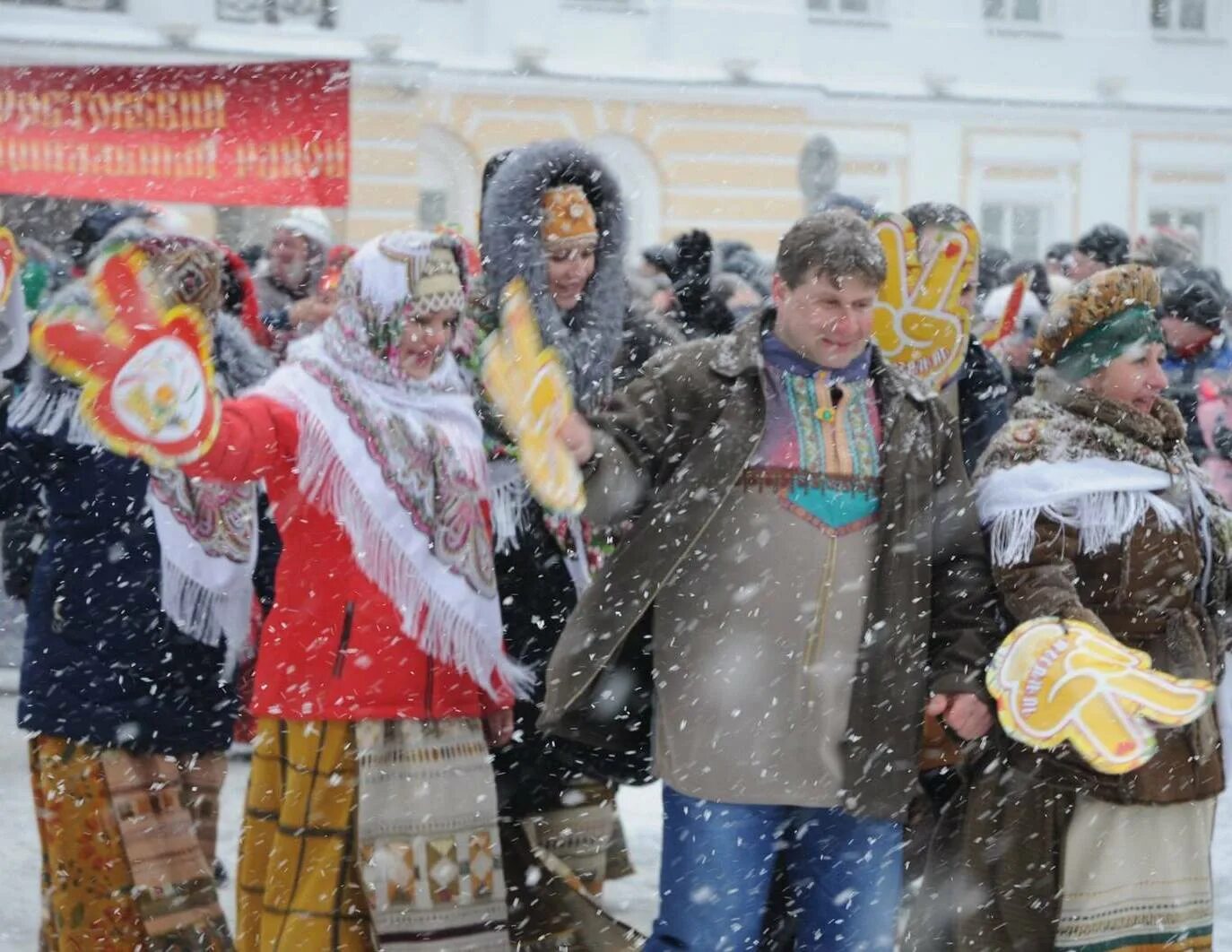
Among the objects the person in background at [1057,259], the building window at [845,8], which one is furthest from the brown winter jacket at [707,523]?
the building window at [845,8]

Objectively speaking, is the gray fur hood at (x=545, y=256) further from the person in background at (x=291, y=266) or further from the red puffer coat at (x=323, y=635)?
the person in background at (x=291, y=266)

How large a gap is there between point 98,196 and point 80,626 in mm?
5831

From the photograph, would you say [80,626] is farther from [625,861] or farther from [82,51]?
[82,51]

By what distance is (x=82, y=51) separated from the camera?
18.7m

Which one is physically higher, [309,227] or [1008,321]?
[309,227]

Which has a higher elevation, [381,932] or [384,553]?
[384,553]

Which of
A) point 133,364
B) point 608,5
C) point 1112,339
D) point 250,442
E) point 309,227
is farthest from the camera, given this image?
point 608,5

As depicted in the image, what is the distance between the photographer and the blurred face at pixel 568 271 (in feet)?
16.2

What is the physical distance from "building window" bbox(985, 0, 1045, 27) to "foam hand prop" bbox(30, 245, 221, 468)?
855 inches

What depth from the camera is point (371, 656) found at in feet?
14.0

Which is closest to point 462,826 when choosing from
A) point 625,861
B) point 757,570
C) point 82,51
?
point 757,570

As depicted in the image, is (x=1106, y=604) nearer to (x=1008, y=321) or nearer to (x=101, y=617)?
(x=101, y=617)

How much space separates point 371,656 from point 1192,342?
13.3 ft

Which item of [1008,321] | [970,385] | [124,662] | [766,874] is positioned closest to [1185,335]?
[1008,321]
